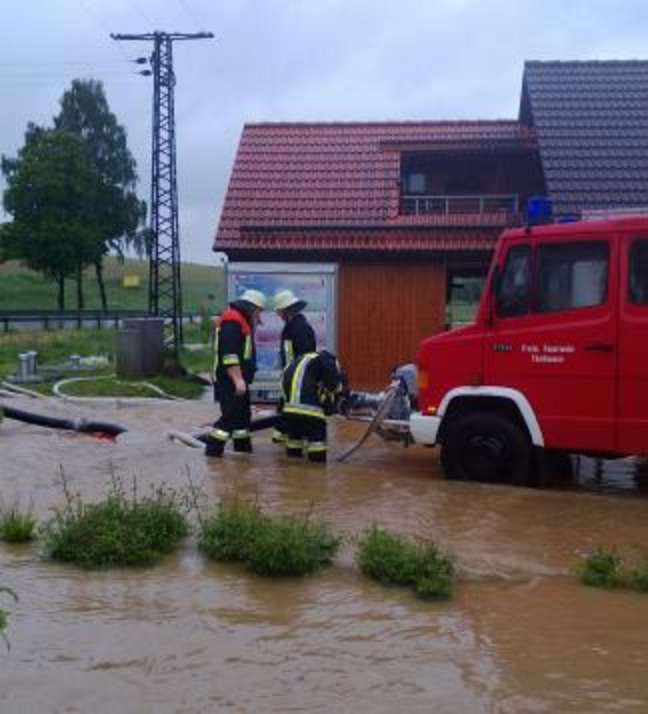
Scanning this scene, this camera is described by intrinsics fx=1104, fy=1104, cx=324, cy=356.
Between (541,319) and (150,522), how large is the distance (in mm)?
4060

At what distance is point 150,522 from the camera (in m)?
6.96

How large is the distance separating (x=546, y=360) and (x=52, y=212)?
47793 mm

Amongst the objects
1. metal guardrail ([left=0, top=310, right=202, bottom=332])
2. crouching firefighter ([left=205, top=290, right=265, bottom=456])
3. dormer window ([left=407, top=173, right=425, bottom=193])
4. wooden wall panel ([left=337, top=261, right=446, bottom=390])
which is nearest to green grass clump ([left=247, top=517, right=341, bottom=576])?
crouching firefighter ([left=205, top=290, right=265, bottom=456])

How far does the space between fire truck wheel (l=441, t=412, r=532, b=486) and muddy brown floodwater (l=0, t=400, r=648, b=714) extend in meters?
0.87

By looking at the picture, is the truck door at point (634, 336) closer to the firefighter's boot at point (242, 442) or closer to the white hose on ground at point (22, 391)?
the firefighter's boot at point (242, 442)

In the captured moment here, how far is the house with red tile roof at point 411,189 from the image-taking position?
18.1 metres

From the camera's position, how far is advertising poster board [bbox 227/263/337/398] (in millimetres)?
15508

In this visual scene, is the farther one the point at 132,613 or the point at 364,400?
the point at 364,400

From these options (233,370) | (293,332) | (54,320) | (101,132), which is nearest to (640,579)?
(233,370)

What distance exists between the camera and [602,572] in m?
6.45

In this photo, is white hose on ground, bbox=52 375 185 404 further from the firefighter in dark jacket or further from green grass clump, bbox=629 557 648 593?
green grass clump, bbox=629 557 648 593

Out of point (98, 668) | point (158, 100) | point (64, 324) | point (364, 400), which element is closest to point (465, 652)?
point (98, 668)

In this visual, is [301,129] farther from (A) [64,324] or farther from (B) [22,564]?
(A) [64,324]

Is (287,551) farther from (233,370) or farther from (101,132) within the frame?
(101,132)
